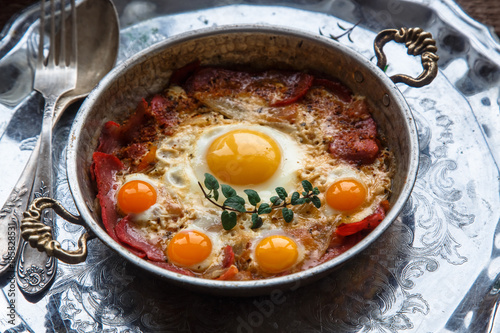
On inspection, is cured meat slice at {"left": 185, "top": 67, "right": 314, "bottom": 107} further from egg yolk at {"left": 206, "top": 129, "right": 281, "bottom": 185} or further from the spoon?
the spoon

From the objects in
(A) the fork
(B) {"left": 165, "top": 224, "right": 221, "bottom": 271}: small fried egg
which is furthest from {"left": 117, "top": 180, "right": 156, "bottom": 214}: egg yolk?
(A) the fork

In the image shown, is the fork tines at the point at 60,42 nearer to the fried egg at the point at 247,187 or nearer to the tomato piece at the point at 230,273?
the fried egg at the point at 247,187

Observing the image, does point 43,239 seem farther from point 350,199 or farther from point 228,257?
point 350,199

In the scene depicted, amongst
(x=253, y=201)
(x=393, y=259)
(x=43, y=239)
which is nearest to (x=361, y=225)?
(x=393, y=259)

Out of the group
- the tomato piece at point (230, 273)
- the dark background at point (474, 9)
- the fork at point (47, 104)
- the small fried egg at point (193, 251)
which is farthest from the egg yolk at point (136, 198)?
the dark background at point (474, 9)

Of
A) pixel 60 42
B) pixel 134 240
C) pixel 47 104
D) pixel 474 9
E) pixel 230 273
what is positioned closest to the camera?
pixel 230 273

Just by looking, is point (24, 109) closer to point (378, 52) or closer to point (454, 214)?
point (378, 52)
